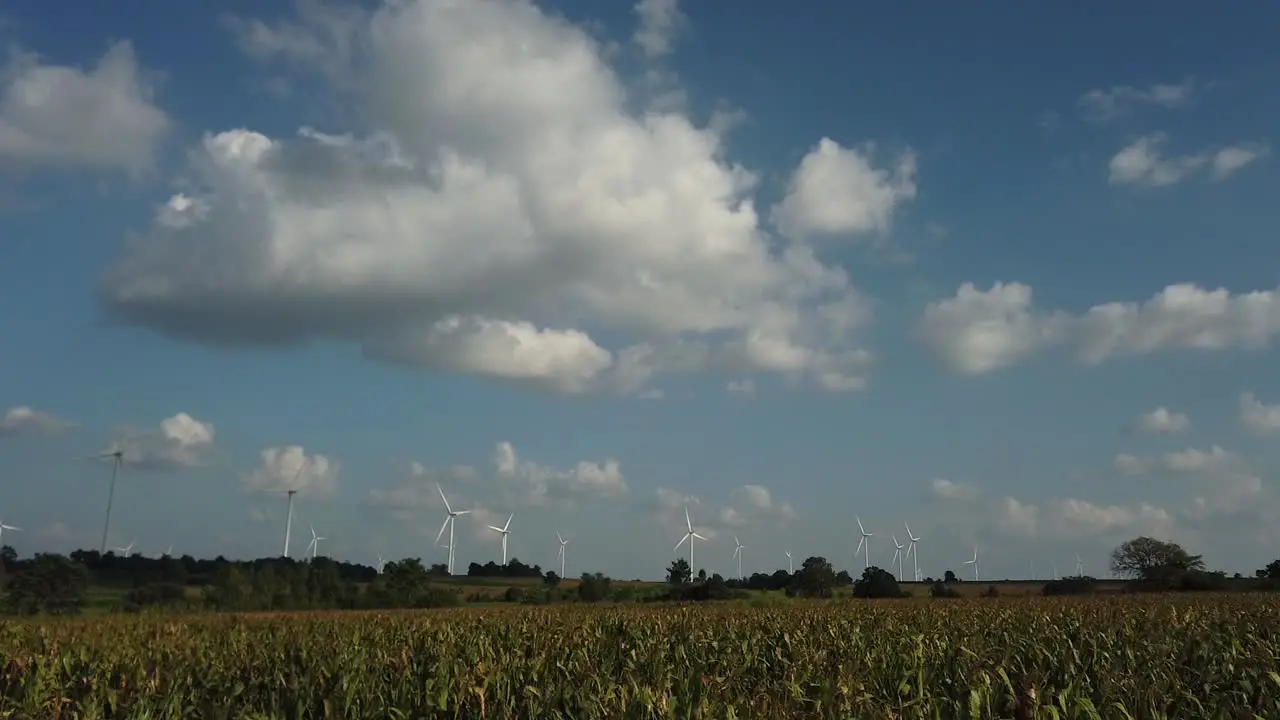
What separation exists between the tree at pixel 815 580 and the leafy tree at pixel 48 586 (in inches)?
4232

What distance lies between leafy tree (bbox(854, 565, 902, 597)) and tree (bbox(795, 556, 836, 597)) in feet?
14.1

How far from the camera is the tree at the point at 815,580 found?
156000mm

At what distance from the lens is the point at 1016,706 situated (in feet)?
35.0

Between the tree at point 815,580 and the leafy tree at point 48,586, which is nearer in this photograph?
the leafy tree at point 48,586

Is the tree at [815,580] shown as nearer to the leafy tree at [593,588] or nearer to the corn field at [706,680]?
the leafy tree at [593,588]

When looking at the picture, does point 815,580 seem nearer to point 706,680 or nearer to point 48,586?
point 48,586

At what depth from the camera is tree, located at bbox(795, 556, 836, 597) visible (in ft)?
512

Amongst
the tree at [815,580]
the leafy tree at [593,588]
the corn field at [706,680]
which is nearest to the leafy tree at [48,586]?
the leafy tree at [593,588]

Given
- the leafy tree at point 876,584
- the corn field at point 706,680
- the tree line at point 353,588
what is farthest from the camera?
the leafy tree at point 876,584

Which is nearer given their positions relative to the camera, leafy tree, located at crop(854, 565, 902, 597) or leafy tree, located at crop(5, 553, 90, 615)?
leafy tree, located at crop(5, 553, 90, 615)

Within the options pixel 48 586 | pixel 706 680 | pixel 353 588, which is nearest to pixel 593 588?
pixel 353 588

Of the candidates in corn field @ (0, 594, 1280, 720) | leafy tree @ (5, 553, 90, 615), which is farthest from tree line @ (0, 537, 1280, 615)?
corn field @ (0, 594, 1280, 720)

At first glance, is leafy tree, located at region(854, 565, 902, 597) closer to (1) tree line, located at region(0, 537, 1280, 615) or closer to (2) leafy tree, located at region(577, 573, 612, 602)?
(1) tree line, located at region(0, 537, 1280, 615)

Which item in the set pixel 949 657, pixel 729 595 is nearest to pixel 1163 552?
pixel 729 595
